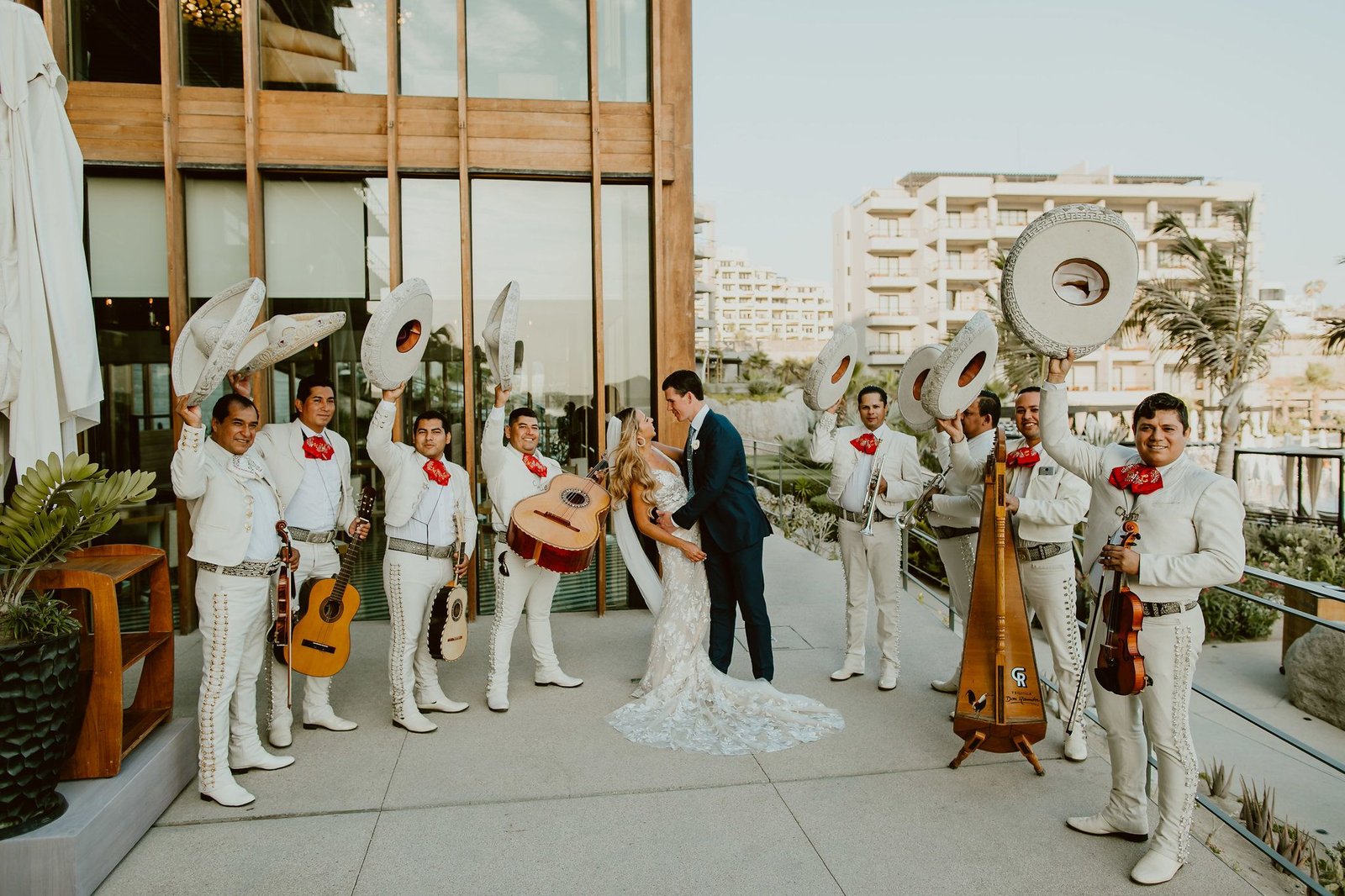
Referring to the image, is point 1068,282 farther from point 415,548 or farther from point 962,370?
point 415,548

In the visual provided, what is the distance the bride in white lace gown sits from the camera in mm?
4832

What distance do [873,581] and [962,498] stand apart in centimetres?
89

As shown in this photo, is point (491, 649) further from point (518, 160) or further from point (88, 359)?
point (518, 160)

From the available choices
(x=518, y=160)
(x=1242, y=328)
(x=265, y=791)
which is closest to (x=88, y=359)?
(x=265, y=791)

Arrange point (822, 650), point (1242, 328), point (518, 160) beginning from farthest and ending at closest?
point (1242, 328) < point (518, 160) < point (822, 650)

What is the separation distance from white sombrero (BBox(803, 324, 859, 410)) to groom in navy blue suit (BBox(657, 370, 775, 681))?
2.01 ft

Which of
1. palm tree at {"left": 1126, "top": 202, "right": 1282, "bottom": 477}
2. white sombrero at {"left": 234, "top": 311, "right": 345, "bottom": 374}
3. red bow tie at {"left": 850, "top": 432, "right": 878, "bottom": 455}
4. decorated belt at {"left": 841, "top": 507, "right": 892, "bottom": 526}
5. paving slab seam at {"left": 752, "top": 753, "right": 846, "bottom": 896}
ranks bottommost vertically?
paving slab seam at {"left": 752, "top": 753, "right": 846, "bottom": 896}

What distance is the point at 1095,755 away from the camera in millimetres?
4523

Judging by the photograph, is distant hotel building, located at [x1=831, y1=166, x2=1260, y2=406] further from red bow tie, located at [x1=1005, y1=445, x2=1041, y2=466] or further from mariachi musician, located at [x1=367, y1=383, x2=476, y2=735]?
mariachi musician, located at [x1=367, y1=383, x2=476, y2=735]

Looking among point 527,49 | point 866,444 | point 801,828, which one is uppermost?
point 527,49

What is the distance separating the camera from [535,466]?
5.44 meters

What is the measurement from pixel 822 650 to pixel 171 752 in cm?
428

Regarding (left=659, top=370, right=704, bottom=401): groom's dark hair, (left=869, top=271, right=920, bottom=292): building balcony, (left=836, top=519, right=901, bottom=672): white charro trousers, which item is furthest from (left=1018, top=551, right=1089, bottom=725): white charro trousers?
(left=869, top=271, right=920, bottom=292): building balcony

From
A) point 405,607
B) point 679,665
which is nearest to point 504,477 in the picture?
point 405,607
